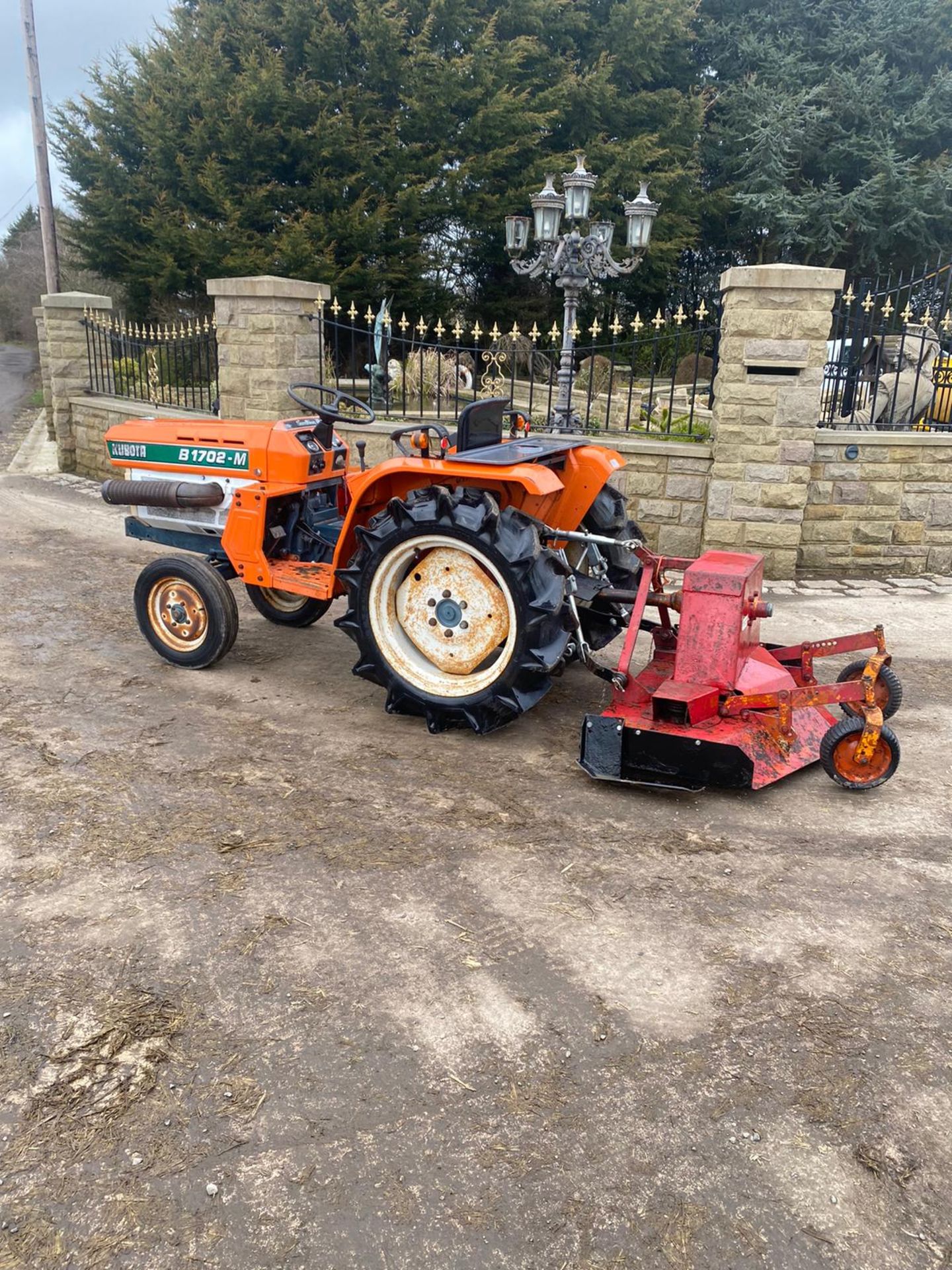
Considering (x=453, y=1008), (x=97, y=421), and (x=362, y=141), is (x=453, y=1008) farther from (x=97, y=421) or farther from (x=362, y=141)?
(x=362, y=141)

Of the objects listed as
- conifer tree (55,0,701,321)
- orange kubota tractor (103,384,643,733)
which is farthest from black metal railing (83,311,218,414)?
conifer tree (55,0,701,321)

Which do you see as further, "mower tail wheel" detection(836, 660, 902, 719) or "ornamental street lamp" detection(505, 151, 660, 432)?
"ornamental street lamp" detection(505, 151, 660, 432)

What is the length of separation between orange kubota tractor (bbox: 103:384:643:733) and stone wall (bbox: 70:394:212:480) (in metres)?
5.02

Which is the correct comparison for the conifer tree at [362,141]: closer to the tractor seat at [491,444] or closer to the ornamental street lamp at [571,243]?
the ornamental street lamp at [571,243]

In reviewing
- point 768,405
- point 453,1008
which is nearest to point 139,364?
point 768,405

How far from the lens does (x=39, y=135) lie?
1606 cm

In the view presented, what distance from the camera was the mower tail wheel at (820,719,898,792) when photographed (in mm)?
3816

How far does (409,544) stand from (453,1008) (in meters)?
2.16

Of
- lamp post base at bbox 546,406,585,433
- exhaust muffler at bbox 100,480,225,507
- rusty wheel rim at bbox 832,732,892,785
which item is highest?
lamp post base at bbox 546,406,585,433

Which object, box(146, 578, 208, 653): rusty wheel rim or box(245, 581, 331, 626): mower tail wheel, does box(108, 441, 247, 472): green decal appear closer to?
box(146, 578, 208, 653): rusty wheel rim

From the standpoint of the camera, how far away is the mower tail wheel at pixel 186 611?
16.3 ft

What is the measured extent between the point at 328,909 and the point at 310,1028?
55 centimetres

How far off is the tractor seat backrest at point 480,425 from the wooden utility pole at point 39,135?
14.3 meters

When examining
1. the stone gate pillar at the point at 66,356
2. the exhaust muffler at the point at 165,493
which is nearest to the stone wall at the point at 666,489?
the exhaust muffler at the point at 165,493
